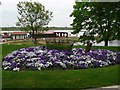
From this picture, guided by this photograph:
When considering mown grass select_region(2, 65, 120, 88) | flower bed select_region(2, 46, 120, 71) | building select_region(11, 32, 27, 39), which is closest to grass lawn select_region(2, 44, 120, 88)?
mown grass select_region(2, 65, 120, 88)

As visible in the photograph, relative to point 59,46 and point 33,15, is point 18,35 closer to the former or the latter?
point 33,15

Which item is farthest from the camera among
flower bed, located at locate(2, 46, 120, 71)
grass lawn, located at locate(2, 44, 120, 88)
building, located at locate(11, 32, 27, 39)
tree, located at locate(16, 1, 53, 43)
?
building, located at locate(11, 32, 27, 39)

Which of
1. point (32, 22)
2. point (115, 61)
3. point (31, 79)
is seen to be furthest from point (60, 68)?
point (32, 22)

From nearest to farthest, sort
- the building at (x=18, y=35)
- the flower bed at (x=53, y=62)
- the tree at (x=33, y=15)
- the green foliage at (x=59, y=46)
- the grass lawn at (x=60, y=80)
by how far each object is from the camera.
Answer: the grass lawn at (x=60, y=80) < the flower bed at (x=53, y=62) < the green foliage at (x=59, y=46) < the tree at (x=33, y=15) < the building at (x=18, y=35)

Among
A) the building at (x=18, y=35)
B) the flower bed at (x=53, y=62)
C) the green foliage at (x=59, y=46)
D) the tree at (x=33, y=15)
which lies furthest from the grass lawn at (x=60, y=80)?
the building at (x=18, y=35)

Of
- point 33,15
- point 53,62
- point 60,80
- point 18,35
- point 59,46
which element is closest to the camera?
point 60,80

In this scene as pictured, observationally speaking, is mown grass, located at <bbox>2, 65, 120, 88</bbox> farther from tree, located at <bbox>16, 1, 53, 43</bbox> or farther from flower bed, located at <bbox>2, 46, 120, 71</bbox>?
tree, located at <bbox>16, 1, 53, 43</bbox>

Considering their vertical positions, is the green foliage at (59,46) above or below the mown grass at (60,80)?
above

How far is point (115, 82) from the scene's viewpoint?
6.28 meters

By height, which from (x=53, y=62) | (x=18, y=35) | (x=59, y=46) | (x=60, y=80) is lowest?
(x=18, y=35)

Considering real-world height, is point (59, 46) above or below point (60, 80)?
above

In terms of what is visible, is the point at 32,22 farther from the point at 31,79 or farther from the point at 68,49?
the point at 31,79

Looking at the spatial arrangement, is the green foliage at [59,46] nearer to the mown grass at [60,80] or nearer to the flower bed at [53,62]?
the flower bed at [53,62]

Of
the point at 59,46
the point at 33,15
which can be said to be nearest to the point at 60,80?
the point at 59,46
